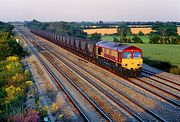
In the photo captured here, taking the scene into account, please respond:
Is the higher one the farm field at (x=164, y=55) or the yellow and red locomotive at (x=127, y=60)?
the yellow and red locomotive at (x=127, y=60)

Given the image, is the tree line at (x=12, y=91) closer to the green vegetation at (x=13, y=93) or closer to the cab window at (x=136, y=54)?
the green vegetation at (x=13, y=93)

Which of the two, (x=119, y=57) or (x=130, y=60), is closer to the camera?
(x=130, y=60)

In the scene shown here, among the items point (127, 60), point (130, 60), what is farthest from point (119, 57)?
point (130, 60)

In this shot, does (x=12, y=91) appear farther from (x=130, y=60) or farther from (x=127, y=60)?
(x=130, y=60)

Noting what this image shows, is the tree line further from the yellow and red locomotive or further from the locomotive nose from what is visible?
the locomotive nose

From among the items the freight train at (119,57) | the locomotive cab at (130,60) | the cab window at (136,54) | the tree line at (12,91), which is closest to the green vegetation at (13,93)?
the tree line at (12,91)

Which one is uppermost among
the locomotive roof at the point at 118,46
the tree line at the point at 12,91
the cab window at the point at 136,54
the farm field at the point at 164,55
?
the locomotive roof at the point at 118,46

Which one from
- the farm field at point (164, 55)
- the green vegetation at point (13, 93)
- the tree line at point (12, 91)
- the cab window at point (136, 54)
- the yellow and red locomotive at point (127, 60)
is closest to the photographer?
the green vegetation at point (13, 93)

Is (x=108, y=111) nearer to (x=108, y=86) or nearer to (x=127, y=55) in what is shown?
(x=108, y=86)

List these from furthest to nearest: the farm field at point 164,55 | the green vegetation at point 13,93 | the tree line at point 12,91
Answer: the farm field at point 164,55
the tree line at point 12,91
the green vegetation at point 13,93

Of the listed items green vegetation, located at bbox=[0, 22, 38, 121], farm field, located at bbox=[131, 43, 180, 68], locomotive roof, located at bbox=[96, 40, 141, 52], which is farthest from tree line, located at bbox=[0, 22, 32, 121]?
farm field, located at bbox=[131, 43, 180, 68]

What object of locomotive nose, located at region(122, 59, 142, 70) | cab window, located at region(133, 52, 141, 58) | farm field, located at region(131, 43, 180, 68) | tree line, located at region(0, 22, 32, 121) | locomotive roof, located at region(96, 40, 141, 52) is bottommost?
farm field, located at region(131, 43, 180, 68)

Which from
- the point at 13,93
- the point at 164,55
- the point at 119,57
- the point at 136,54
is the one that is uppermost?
the point at 136,54

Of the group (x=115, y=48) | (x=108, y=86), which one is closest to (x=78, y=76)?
(x=115, y=48)
